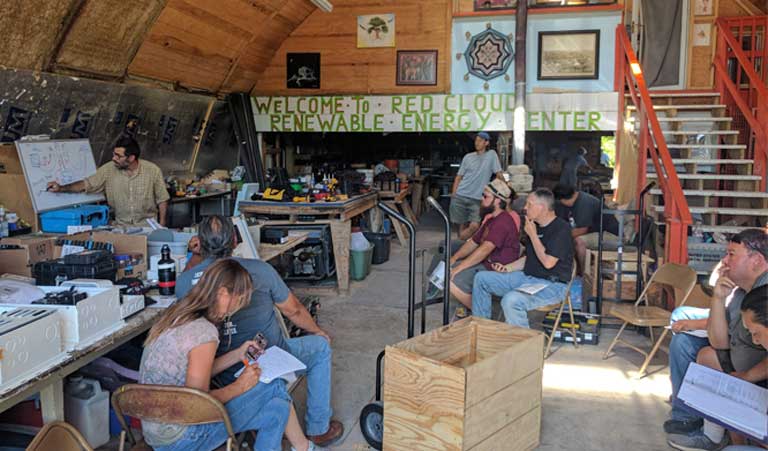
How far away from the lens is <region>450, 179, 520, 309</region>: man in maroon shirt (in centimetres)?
520

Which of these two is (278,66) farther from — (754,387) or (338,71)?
(754,387)

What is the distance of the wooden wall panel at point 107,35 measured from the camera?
625cm

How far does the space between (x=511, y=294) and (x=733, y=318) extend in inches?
66.0

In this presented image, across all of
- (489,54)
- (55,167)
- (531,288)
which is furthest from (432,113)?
(531,288)

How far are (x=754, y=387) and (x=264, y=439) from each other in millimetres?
2273

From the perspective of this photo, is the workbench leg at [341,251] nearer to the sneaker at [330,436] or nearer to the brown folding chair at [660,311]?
the brown folding chair at [660,311]

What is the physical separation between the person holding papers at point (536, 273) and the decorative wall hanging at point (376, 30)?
19.8 feet

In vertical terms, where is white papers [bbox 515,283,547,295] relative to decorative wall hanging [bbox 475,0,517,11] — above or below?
below

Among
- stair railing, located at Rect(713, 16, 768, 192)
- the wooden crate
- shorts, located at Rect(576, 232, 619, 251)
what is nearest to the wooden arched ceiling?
the wooden crate

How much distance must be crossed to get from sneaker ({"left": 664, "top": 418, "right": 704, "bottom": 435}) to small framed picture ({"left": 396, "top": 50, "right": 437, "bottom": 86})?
288 inches

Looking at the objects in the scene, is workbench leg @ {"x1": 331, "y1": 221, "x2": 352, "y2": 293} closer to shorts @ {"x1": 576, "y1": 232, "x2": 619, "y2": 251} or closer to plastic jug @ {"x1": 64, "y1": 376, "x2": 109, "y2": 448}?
shorts @ {"x1": 576, "y1": 232, "x2": 619, "y2": 251}

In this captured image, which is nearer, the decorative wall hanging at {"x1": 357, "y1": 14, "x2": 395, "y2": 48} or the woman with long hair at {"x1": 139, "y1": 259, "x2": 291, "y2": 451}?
the woman with long hair at {"x1": 139, "y1": 259, "x2": 291, "y2": 451}

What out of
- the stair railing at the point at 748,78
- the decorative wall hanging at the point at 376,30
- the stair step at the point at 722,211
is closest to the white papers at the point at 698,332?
the stair step at the point at 722,211

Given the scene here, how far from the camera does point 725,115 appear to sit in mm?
9125
